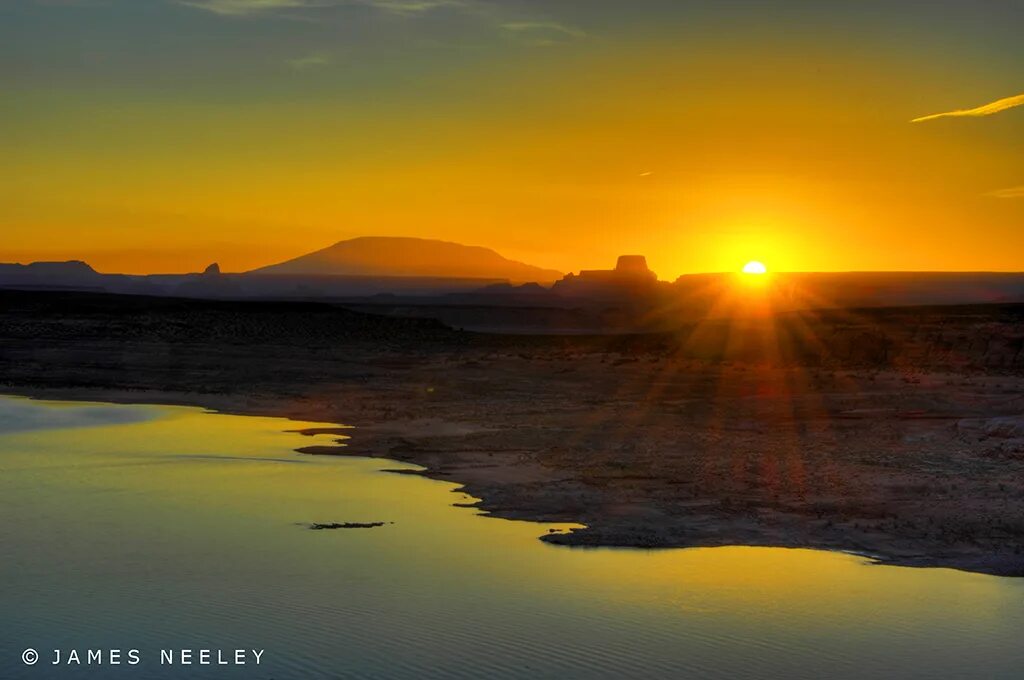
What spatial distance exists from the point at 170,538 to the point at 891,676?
1079cm

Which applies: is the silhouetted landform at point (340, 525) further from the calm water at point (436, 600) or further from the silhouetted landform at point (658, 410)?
the silhouetted landform at point (658, 410)

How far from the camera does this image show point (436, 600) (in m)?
14.8

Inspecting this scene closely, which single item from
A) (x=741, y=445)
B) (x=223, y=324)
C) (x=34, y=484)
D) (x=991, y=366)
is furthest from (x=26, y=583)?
(x=223, y=324)

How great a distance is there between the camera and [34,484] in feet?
74.7

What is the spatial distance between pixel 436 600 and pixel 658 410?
2249cm

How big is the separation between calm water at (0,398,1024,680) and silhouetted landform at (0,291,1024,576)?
4.20 ft

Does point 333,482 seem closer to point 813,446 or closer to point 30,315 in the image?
point 813,446
